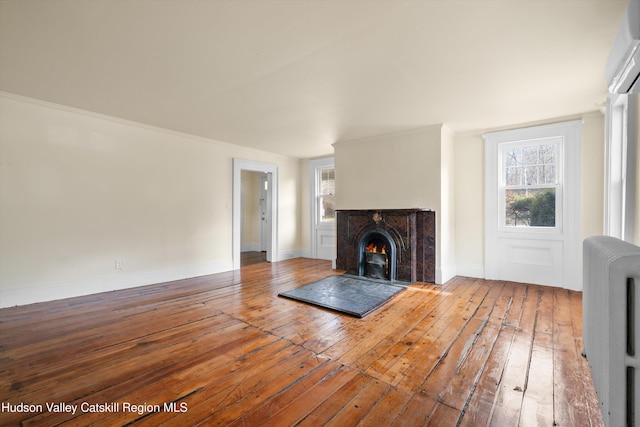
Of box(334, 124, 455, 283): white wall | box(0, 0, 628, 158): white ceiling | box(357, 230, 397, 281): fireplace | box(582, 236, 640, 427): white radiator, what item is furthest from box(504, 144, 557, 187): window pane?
box(582, 236, 640, 427): white radiator

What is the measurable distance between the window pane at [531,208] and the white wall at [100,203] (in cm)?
479

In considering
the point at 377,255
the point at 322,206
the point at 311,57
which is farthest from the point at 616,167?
the point at 322,206

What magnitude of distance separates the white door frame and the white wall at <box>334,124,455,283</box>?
163 cm

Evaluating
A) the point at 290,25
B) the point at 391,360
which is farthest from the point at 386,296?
the point at 290,25

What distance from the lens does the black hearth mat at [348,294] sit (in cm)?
313

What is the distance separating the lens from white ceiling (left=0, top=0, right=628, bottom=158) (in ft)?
5.99

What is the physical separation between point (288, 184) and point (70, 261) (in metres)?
4.07

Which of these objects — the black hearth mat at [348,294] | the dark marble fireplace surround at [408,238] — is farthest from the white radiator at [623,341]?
the dark marble fireplace surround at [408,238]

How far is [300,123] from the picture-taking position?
4121 millimetres

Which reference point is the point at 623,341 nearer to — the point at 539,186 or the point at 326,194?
the point at 539,186

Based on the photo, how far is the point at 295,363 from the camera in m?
2.00

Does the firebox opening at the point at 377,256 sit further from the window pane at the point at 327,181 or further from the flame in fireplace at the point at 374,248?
the window pane at the point at 327,181

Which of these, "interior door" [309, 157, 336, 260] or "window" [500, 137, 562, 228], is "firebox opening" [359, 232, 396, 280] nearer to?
"interior door" [309, 157, 336, 260]

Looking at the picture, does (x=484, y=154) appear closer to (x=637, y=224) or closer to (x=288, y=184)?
(x=637, y=224)
